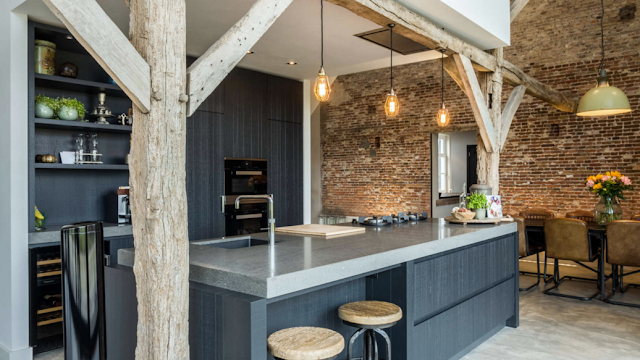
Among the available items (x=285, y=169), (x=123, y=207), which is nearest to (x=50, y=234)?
(x=123, y=207)

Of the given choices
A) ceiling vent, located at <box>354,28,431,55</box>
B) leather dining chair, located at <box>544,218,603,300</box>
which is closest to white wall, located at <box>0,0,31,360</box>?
ceiling vent, located at <box>354,28,431,55</box>

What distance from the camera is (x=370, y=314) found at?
2393 millimetres

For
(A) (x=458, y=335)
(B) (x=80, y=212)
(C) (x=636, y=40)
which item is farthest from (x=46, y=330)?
(C) (x=636, y=40)

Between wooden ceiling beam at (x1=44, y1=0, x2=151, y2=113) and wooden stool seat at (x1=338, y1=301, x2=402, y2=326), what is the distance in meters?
1.40

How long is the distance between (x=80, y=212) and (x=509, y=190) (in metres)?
6.33

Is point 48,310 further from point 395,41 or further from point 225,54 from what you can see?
point 395,41

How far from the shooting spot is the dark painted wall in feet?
17.6

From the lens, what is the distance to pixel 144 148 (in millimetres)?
1934

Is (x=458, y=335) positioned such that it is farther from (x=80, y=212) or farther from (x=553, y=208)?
(x=553, y=208)

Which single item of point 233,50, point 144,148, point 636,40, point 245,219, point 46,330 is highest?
point 636,40

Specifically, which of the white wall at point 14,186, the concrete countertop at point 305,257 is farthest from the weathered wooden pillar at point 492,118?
the white wall at point 14,186

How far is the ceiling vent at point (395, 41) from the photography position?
465cm

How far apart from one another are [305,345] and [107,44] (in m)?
1.44

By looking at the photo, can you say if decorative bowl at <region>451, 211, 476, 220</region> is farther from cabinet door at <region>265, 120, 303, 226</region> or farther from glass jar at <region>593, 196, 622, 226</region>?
cabinet door at <region>265, 120, 303, 226</region>
